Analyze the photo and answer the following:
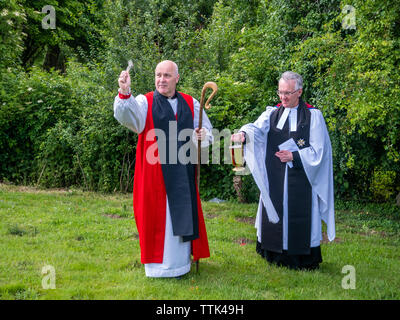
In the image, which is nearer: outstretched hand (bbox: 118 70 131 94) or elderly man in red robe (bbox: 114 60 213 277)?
outstretched hand (bbox: 118 70 131 94)

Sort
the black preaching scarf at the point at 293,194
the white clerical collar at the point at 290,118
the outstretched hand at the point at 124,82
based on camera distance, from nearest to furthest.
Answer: the outstretched hand at the point at 124,82
the black preaching scarf at the point at 293,194
the white clerical collar at the point at 290,118

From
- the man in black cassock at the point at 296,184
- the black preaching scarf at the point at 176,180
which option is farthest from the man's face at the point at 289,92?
the black preaching scarf at the point at 176,180

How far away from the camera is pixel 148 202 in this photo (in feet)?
14.5

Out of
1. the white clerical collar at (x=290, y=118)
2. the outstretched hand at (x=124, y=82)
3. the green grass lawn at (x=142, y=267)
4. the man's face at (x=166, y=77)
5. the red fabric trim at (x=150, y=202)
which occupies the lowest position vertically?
the green grass lawn at (x=142, y=267)

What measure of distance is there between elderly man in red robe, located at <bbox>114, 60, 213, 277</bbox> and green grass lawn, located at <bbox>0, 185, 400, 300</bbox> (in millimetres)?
259

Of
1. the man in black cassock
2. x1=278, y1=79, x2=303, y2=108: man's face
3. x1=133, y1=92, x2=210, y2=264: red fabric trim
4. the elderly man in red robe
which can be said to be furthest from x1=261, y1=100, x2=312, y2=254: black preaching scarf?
x1=133, y1=92, x2=210, y2=264: red fabric trim

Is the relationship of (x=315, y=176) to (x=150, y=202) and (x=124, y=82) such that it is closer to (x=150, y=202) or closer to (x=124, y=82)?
(x=150, y=202)

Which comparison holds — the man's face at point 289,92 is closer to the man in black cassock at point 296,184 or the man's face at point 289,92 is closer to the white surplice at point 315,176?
the man in black cassock at point 296,184

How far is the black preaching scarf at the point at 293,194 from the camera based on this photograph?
16.0 ft

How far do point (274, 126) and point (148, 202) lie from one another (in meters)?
1.80

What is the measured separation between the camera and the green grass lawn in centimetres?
412

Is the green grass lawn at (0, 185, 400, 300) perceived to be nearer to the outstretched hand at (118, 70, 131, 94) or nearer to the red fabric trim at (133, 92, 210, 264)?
the red fabric trim at (133, 92, 210, 264)

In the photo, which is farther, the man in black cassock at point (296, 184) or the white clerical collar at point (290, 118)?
the white clerical collar at point (290, 118)

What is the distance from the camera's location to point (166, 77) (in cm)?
445
